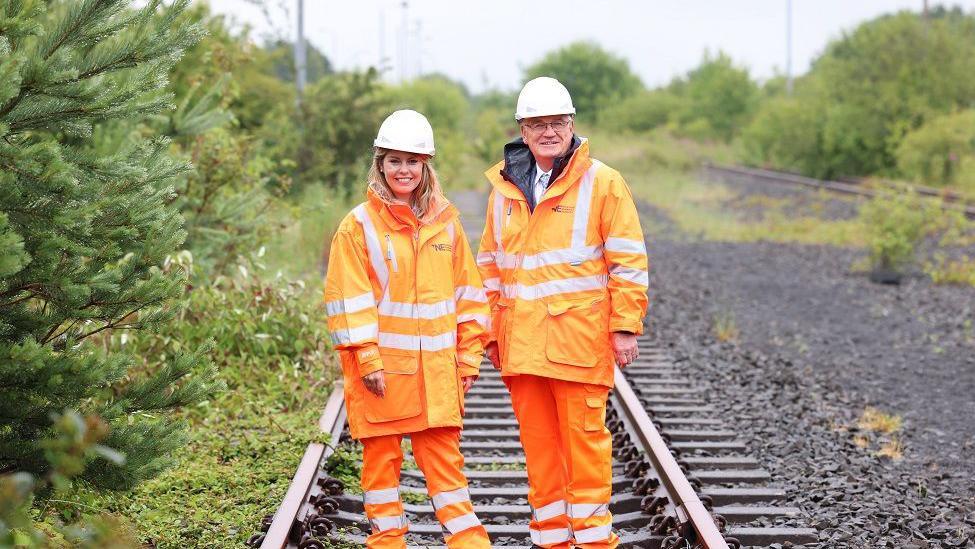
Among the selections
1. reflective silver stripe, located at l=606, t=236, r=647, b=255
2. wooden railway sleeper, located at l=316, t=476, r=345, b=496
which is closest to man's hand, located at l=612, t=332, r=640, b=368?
reflective silver stripe, located at l=606, t=236, r=647, b=255

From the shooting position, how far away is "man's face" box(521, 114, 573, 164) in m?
4.31

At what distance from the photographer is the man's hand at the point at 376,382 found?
13.5 feet

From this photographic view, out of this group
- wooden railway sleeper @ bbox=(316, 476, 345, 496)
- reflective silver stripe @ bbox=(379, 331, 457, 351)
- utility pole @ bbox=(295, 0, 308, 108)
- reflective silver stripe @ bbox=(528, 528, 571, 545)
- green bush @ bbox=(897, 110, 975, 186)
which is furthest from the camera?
green bush @ bbox=(897, 110, 975, 186)

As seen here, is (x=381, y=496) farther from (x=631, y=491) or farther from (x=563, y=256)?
(x=631, y=491)

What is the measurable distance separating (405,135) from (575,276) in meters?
0.88

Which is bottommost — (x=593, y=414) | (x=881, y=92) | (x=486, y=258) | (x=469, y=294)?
(x=593, y=414)

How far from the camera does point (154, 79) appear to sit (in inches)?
148

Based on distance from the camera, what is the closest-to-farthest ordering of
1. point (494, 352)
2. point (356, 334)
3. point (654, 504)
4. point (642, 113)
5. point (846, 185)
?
point (356, 334), point (494, 352), point (654, 504), point (846, 185), point (642, 113)

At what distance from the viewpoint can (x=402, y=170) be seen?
4195 millimetres

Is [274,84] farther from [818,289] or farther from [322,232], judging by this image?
[818,289]

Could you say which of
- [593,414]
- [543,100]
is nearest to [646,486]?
[593,414]

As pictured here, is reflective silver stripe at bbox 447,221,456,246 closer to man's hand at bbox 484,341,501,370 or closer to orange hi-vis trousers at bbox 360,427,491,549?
man's hand at bbox 484,341,501,370

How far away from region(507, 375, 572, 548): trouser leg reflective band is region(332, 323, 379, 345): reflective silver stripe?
0.69m

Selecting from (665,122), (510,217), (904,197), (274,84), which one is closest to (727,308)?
(904,197)
